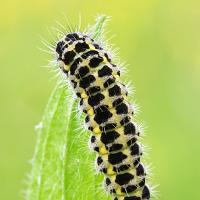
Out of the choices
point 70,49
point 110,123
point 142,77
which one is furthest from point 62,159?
→ point 142,77

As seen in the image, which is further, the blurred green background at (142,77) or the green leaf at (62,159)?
the blurred green background at (142,77)

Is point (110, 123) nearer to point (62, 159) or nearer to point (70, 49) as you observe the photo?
point (62, 159)

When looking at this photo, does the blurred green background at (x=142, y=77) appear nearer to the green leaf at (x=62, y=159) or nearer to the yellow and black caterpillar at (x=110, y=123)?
the yellow and black caterpillar at (x=110, y=123)

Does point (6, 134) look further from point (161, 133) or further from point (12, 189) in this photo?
point (161, 133)

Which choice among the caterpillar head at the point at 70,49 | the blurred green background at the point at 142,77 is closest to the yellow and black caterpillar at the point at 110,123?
the caterpillar head at the point at 70,49

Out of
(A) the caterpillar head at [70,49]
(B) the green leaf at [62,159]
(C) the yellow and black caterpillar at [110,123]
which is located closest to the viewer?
(B) the green leaf at [62,159]

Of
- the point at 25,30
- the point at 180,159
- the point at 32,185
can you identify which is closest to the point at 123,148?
the point at 32,185

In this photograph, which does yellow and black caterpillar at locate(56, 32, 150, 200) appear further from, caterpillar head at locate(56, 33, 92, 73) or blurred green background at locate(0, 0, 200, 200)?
blurred green background at locate(0, 0, 200, 200)
